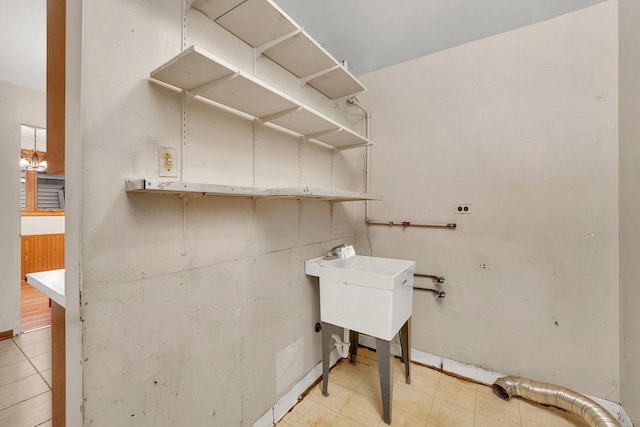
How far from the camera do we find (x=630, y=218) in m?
1.55

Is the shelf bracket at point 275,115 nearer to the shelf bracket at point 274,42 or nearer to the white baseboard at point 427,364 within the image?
the shelf bracket at point 274,42

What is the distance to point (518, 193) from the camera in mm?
1958

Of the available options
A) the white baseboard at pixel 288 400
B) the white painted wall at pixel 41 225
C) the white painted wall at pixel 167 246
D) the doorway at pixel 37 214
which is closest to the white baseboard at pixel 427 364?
the white baseboard at pixel 288 400

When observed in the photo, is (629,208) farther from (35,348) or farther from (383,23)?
A: (35,348)

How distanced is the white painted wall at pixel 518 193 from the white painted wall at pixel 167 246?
1.25 m

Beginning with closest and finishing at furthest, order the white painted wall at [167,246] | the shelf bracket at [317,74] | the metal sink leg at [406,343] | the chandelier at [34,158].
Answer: the white painted wall at [167,246] < the shelf bracket at [317,74] < the metal sink leg at [406,343] < the chandelier at [34,158]

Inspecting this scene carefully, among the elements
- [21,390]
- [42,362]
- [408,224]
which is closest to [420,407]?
[408,224]

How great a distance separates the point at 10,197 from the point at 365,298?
3.62 metres

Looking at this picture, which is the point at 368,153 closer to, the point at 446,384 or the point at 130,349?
the point at 446,384

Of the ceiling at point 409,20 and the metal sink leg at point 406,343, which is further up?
the ceiling at point 409,20

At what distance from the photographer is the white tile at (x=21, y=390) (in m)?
1.82

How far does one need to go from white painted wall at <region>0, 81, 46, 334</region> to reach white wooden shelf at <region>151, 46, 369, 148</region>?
2898 mm

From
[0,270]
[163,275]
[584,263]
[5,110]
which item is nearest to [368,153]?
[584,263]

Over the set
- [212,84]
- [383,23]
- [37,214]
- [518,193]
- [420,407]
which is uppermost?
[383,23]
